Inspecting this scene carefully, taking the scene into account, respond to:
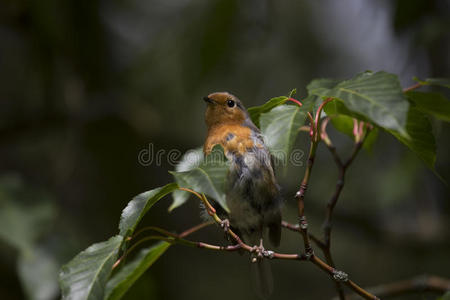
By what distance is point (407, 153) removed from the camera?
3803 millimetres

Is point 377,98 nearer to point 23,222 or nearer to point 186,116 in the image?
point 23,222

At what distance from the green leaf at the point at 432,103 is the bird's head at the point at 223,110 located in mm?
1669

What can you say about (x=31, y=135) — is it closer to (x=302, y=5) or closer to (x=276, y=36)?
(x=276, y=36)

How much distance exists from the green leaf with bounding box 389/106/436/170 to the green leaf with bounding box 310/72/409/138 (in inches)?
8.9

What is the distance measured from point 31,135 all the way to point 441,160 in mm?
4319

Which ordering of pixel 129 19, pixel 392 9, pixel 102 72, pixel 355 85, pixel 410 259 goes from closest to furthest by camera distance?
pixel 355 85 → pixel 392 9 → pixel 410 259 → pixel 102 72 → pixel 129 19

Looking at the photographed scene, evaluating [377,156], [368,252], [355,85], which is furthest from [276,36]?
[355,85]

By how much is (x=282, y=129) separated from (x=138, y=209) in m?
0.55

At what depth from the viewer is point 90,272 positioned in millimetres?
1664

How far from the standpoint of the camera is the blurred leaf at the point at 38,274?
2.71 m

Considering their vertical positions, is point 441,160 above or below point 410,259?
above

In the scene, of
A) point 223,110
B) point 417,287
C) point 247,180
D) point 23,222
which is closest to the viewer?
point 417,287

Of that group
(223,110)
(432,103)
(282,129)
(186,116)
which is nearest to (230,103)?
(223,110)

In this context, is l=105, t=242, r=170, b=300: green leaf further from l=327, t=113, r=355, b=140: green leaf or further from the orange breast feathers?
l=327, t=113, r=355, b=140: green leaf
